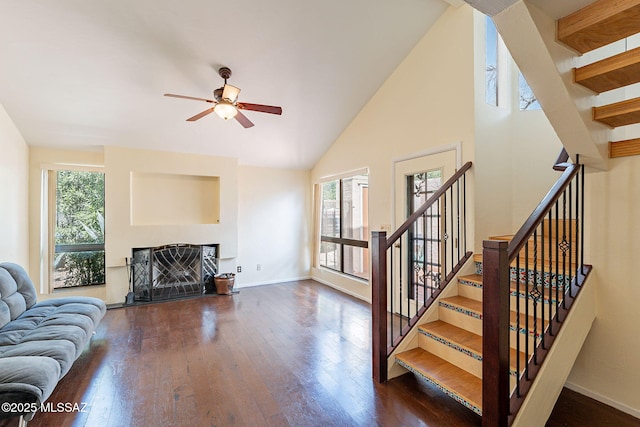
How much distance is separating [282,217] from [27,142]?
3.94 m

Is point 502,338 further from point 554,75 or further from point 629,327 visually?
point 554,75

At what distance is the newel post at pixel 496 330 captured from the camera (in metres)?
1.49

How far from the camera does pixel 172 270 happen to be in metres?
4.74

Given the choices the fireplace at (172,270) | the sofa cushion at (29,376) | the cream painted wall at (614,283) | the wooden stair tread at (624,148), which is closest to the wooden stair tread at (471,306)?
the cream painted wall at (614,283)

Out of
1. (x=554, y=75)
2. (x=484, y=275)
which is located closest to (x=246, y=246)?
(x=484, y=275)

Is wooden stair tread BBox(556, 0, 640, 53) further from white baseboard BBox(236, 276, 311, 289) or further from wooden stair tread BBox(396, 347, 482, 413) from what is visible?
white baseboard BBox(236, 276, 311, 289)

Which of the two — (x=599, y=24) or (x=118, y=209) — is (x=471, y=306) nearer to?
(x=599, y=24)

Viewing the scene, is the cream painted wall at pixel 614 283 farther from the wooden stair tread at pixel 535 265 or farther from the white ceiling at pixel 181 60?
the white ceiling at pixel 181 60

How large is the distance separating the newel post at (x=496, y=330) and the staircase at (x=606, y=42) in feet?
3.39

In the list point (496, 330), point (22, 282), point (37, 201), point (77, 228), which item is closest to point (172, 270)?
point (77, 228)

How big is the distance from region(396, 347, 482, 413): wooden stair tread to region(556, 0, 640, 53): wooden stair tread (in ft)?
6.70

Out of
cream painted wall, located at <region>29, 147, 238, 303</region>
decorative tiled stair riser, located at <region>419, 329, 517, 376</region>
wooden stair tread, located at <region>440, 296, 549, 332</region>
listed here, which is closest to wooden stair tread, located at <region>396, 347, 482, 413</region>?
decorative tiled stair riser, located at <region>419, 329, 517, 376</region>

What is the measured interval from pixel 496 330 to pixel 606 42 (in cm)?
157

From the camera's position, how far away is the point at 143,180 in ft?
15.5
